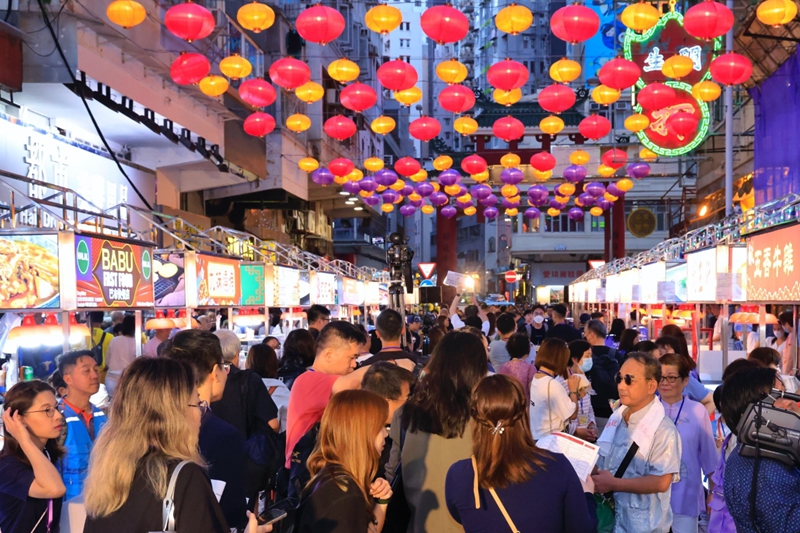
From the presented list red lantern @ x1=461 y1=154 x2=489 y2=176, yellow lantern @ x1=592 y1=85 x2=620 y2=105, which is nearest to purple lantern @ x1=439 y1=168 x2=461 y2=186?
red lantern @ x1=461 y1=154 x2=489 y2=176

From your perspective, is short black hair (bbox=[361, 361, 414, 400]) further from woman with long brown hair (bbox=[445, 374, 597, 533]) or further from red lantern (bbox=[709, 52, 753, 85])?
red lantern (bbox=[709, 52, 753, 85])

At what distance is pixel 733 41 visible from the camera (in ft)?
65.9

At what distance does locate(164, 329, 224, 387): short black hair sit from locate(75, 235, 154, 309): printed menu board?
3210 millimetres

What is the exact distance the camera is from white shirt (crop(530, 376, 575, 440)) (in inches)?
250

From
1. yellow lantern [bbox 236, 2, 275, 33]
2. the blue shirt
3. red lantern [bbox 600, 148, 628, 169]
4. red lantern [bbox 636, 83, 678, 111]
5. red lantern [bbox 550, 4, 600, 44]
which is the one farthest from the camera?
red lantern [bbox 600, 148, 628, 169]

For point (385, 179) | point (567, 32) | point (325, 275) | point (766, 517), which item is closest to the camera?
point (766, 517)

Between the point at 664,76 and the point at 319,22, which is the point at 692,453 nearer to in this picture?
the point at 319,22

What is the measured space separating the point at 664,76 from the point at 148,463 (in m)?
17.7

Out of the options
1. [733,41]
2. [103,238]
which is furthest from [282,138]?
[103,238]

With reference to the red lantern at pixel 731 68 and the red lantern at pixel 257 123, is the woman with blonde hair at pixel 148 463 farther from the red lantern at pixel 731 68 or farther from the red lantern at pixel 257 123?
the red lantern at pixel 257 123

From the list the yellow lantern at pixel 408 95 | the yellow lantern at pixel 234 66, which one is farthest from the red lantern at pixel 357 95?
the yellow lantern at pixel 234 66

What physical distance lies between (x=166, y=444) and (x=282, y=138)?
2233cm

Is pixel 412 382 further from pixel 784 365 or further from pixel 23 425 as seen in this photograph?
pixel 784 365

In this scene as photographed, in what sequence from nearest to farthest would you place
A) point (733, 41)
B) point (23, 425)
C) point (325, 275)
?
1. point (23, 425)
2. point (325, 275)
3. point (733, 41)
